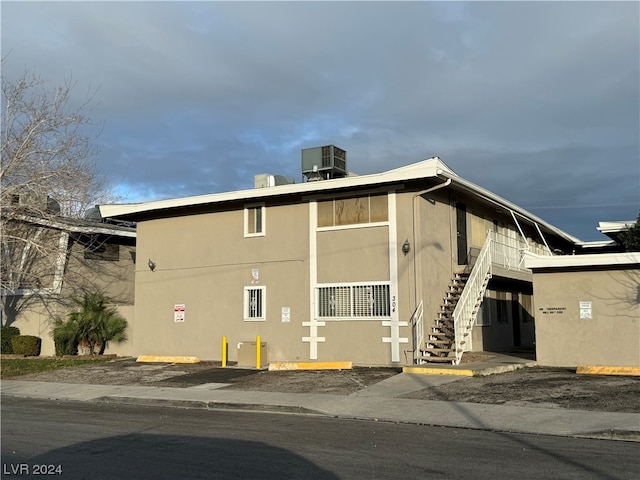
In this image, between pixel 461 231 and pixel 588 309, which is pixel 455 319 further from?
pixel 461 231

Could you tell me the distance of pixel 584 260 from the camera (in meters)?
18.0

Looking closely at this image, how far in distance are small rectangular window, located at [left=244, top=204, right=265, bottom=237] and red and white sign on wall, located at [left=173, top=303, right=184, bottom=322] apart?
3767 millimetres

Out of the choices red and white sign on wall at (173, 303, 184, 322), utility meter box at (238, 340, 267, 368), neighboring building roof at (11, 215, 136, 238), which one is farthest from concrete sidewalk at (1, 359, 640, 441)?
neighboring building roof at (11, 215, 136, 238)

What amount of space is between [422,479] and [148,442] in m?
4.50

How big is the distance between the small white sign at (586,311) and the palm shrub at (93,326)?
16907 millimetres

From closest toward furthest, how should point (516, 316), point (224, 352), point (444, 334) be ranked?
point (444, 334) < point (224, 352) < point (516, 316)

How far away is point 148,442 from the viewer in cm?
992

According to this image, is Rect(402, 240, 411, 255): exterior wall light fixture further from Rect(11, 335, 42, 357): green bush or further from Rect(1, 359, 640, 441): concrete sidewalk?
Rect(11, 335, 42, 357): green bush

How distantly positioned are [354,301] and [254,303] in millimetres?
3823

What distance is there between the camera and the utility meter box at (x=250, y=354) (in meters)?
21.0

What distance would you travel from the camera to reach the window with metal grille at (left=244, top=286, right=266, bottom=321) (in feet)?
73.6

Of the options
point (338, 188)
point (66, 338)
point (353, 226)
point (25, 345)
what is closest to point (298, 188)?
point (338, 188)

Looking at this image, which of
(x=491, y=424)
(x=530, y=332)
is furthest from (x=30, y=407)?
(x=530, y=332)

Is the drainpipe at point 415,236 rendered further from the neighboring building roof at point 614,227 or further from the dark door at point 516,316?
the neighboring building roof at point 614,227
